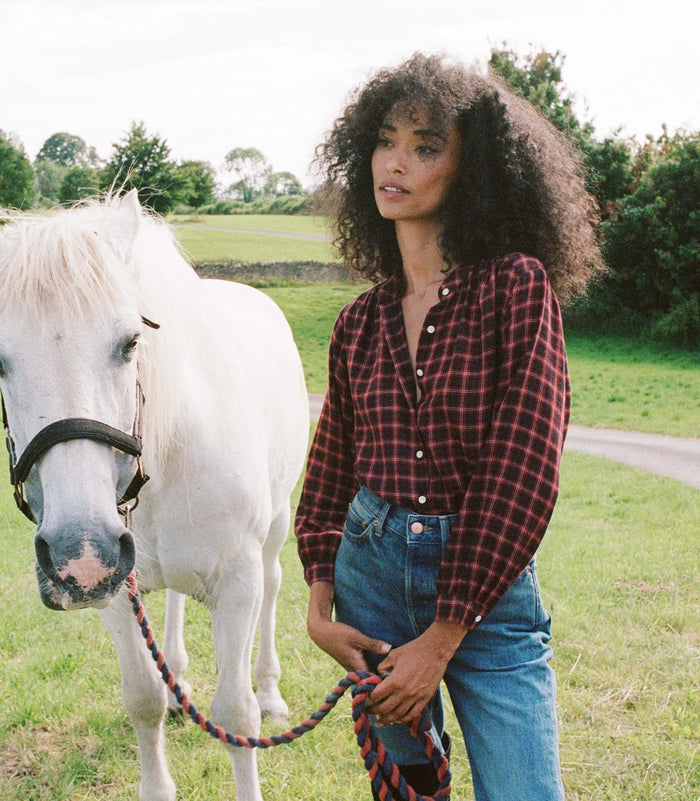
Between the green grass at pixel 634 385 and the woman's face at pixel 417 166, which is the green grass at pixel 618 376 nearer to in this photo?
the green grass at pixel 634 385

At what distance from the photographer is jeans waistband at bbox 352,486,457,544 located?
165cm

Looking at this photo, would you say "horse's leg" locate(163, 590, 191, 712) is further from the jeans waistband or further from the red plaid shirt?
the jeans waistband

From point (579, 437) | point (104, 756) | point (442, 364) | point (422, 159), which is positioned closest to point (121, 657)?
point (104, 756)

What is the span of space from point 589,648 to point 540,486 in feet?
8.48

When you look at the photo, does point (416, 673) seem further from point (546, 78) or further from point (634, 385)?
point (546, 78)

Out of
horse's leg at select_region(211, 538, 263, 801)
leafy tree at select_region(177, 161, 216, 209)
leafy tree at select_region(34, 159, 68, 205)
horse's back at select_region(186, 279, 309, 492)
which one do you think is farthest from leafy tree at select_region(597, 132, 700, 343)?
leafy tree at select_region(34, 159, 68, 205)

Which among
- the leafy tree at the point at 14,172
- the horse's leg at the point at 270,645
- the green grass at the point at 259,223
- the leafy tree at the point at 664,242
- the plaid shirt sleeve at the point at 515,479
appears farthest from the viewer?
the green grass at the point at 259,223

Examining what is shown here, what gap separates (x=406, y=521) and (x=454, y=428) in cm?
24

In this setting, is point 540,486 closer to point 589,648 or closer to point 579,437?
point 589,648

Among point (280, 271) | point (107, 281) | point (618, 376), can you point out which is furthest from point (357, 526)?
point (280, 271)

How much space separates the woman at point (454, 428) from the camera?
155 cm

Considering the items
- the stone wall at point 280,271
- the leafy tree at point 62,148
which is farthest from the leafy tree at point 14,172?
the leafy tree at point 62,148

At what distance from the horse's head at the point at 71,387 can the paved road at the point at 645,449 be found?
6946mm

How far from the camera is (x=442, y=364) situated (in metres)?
1.67
